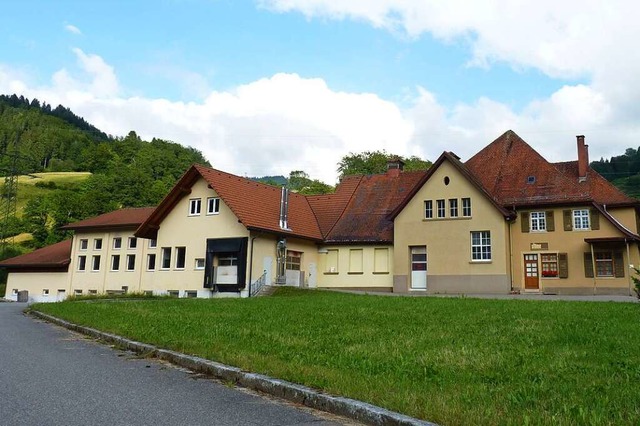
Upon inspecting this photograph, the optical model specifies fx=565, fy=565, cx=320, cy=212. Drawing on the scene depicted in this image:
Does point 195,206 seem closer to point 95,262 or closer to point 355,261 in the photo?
point 355,261

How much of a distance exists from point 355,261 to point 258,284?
23.2 feet

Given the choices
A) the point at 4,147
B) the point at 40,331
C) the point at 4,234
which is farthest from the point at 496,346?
the point at 4,147

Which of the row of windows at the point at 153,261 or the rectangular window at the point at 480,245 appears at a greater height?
the rectangular window at the point at 480,245

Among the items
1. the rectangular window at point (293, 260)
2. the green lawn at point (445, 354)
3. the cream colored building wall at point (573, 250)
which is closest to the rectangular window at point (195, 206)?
the rectangular window at point (293, 260)

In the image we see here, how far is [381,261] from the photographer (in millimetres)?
36656

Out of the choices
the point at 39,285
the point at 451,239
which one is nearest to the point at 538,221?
the point at 451,239

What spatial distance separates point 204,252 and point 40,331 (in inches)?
824

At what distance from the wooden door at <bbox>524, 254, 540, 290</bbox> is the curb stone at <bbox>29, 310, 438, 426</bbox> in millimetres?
27201

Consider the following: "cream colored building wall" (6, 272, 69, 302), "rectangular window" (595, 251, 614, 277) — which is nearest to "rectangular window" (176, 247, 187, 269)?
"cream colored building wall" (6, 272, 69, 302)

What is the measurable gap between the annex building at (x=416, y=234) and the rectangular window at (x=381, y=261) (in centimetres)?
7

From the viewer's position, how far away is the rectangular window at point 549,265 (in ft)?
107

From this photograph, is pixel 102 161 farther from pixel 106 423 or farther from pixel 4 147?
pixel 106 423

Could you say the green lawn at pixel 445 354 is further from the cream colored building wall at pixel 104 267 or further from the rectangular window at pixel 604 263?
the cream colored building wall at pixel 104 267

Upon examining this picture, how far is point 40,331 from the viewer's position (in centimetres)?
1489
